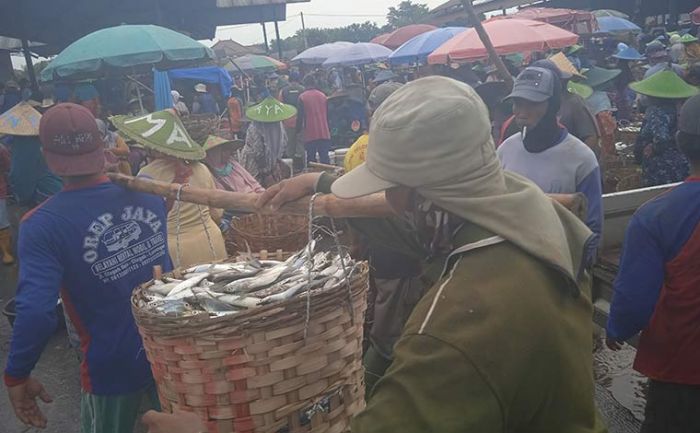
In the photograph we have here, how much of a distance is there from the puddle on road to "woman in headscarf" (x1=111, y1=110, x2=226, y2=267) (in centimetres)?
296

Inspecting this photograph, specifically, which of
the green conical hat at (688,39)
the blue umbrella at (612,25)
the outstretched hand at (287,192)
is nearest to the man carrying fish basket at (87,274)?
the outstretched hand at (287,192)

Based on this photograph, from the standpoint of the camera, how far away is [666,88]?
17.7ft

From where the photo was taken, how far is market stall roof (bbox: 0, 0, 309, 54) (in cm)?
1475

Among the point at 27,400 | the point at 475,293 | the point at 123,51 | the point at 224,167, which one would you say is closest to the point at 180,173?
the point at 224,167

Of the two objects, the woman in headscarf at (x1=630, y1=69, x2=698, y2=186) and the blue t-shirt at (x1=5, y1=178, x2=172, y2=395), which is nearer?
the blue t-shirt at (x1=5, y1=178, x2=172, y2=395)

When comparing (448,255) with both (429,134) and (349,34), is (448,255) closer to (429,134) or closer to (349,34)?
(429,134)

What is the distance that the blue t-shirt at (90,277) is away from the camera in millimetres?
2434

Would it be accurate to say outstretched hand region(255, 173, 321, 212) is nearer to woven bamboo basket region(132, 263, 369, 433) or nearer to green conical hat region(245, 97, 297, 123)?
woven bamboo basket region(132, 263, 369, 433)

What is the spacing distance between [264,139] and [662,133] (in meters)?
5.30

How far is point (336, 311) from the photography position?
1.85m

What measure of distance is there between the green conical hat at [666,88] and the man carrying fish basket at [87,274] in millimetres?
4717

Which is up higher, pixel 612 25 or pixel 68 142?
pixel 612 25

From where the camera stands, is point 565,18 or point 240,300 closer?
point 240,300

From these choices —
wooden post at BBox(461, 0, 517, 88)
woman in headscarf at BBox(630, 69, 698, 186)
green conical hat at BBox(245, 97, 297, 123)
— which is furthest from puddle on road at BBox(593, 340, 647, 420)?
green conical hat at BBox(245, 97, 297, 123)
